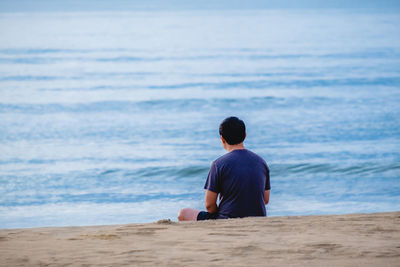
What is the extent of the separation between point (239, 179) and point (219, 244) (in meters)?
0.75

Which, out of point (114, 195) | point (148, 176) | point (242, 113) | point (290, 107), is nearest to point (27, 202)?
point (114, 195)

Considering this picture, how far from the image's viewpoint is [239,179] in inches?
191

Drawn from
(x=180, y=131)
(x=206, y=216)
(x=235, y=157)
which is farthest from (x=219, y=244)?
(x=180, y=131)

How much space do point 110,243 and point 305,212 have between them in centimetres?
492

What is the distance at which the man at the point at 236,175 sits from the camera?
4.87 m

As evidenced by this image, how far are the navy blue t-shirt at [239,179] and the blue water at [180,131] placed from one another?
3.64 metres

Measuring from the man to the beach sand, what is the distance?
18 cm

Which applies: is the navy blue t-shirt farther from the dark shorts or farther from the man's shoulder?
the dark shorts

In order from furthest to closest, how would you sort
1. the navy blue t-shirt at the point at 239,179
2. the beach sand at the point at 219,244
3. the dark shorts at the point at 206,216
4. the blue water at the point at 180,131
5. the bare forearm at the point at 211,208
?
the blue water at the point at 180,131, the dark shorts at the point at 206,216, the bare forearm at the point at 211,208, the navy blue t-shirt at the point at 239,179, the beach sand at the point at 219,244

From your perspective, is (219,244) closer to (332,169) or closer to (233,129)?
(233,129)

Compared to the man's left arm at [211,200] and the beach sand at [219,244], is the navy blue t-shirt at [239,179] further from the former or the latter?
the beach sand at [219,244]

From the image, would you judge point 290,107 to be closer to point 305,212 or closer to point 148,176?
point 148,176

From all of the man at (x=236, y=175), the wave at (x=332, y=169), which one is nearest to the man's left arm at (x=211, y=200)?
the man at (x=236, y=175)

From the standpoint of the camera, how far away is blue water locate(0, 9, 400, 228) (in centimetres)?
963
